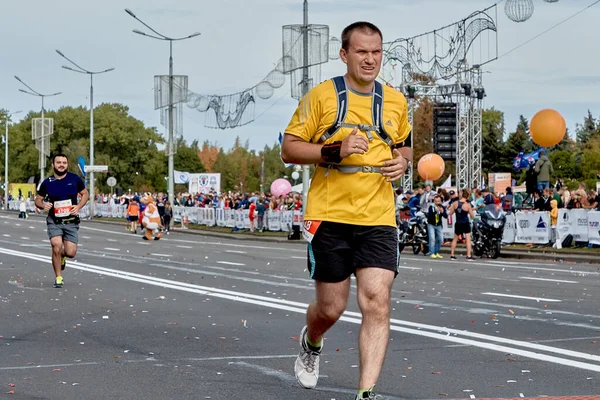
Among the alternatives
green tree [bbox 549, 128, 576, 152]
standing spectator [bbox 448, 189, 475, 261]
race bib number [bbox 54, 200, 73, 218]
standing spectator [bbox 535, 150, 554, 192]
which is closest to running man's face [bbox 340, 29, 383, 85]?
race bib number [bbox 54, 200, 73, 218]

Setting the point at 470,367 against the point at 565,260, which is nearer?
the point at 470,367

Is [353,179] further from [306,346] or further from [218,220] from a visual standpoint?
[218,220]

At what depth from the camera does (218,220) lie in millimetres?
49969

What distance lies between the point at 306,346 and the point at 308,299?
7.26 m

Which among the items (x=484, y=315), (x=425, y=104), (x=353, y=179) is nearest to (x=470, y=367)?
(x=353, y=179)

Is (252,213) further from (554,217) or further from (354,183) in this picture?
(354,183)

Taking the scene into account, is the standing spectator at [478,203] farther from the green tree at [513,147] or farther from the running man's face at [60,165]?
the green tree at [513,147]

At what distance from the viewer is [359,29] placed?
5977mm

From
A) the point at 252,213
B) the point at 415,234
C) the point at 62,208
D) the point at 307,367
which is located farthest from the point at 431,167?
the point at 307,367

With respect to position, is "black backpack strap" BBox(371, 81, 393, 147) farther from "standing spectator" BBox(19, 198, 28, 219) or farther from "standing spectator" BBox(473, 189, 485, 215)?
"standing spectator" BBox(19, 198, 28, 219)

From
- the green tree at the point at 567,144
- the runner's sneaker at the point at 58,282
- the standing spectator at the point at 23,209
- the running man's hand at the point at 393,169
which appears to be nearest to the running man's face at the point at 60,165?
the runner's sneaker at the point at 58,282

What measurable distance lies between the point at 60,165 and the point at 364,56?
985 cm

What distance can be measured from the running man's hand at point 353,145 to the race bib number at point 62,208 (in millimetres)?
10043

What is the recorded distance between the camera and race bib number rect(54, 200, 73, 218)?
15.1 meters
